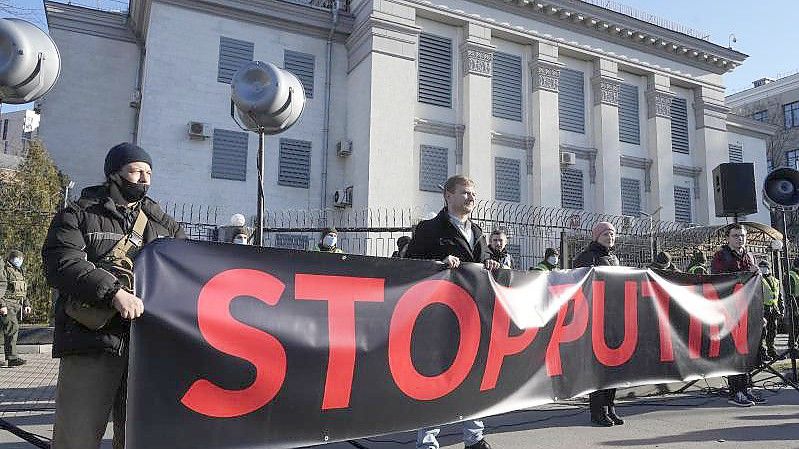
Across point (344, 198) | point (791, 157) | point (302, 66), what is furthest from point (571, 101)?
point (791, 157)

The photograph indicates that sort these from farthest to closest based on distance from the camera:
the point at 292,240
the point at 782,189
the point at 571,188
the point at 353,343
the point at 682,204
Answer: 1. the point at 682,204
2. the point at 571,188
3. the point at 292,240
4. the point at 782,189
5. the point at 353,343

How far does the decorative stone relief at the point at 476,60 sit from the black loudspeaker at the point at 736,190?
44.8 feet

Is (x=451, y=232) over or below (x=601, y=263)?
over

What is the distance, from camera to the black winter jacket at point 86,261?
2.73 metres

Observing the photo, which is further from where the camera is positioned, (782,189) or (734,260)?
(782,189)

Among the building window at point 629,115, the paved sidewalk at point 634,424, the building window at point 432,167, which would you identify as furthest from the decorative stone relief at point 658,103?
the paved sidewalk at point 634,424

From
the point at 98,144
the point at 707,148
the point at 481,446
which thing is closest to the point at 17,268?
the point at 481,446

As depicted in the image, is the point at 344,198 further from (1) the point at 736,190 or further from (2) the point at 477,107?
(1) the point at 736,190

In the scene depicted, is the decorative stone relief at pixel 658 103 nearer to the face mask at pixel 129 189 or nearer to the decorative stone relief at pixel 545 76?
the decorative stone relief at pixel 545 76

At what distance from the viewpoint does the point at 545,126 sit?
2386 cm

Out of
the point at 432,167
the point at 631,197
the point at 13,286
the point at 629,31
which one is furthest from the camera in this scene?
the point at 631,197

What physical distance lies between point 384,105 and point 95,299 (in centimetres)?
1852

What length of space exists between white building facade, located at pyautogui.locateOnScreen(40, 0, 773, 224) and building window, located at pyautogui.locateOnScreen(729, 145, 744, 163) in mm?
7762

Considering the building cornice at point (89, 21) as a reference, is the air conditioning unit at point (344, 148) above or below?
below
